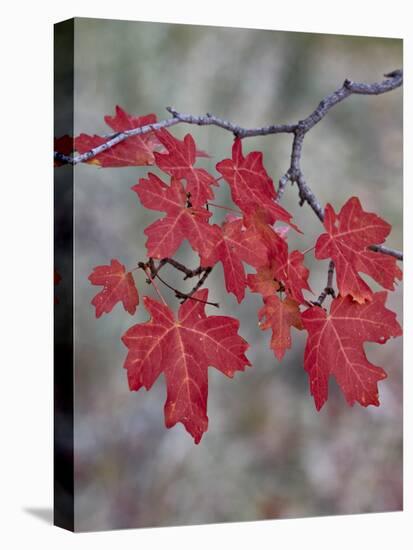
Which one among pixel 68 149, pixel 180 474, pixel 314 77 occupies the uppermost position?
pixel 314 77

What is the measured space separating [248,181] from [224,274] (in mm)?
273

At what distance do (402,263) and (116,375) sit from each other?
91 centimetres

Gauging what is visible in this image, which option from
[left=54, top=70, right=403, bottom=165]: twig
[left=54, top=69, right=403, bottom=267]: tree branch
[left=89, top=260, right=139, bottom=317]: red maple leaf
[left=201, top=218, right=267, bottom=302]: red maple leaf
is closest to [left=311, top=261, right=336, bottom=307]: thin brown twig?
[left=54, top=69, right=403, bottom=267]: tree branch

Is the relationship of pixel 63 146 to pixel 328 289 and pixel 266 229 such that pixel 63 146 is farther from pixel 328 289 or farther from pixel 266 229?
pixel 328 289

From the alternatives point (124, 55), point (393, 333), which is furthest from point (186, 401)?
point (124, 55)

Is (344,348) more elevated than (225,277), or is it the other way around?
(225,277)

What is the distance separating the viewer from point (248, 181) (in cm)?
333

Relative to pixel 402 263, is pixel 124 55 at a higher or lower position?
higher

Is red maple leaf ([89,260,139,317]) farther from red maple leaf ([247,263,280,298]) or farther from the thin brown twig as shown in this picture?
the thin brown twig

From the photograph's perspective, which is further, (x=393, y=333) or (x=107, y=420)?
(x=393, y=333)

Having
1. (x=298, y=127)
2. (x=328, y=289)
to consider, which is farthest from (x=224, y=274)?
(x=298, y=127)

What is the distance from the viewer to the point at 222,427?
338cm

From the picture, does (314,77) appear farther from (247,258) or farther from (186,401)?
(186,401)

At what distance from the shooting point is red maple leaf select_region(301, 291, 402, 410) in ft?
11.2
